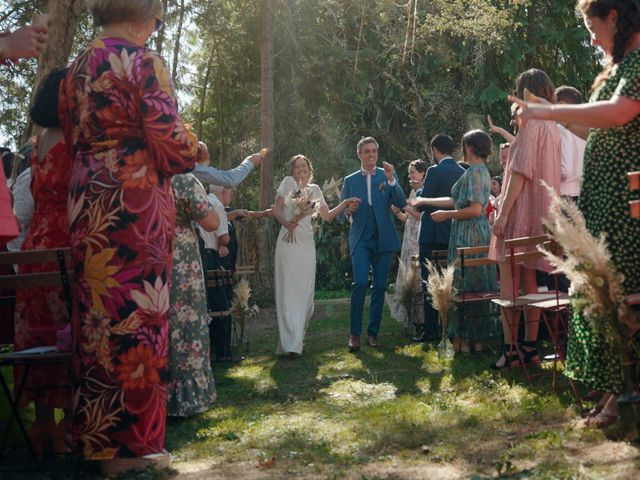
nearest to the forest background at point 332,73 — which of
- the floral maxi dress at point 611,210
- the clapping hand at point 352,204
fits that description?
the clapping hand at point 352,204

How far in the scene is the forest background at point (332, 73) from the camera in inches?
730

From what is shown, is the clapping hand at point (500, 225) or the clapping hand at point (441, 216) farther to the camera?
the clapping hand at point (441, 216)

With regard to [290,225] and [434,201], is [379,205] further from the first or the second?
[434,201]

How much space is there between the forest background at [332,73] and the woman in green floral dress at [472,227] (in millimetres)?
5933

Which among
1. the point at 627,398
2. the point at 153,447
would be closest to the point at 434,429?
the point at 627,398

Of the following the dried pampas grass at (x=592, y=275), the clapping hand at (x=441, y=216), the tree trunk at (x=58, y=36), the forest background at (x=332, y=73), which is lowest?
the dried pampas grass at (x=592, y=275)

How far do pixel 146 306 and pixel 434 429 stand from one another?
6.65ft

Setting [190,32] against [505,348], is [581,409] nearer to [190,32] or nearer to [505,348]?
[505,348]

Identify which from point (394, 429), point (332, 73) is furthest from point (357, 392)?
point (332, 73)

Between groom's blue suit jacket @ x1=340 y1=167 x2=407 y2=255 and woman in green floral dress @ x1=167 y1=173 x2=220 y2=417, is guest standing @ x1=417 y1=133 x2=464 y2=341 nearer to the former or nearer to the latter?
groom's blue suit jacket @ x1=340 y1=167 x2=407 y2=255

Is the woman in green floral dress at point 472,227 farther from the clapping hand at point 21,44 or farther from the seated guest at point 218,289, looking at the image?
the clapping hand at point 21,44

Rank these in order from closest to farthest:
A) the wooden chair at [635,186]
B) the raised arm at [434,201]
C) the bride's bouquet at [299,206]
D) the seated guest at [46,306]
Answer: the wooden chair at [635,186] < the seated guest at [46,306] < the raised arm at [434,201] < the bride's bouquet at [299,206]

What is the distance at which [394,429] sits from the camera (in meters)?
6.03

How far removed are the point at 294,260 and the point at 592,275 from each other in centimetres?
683
